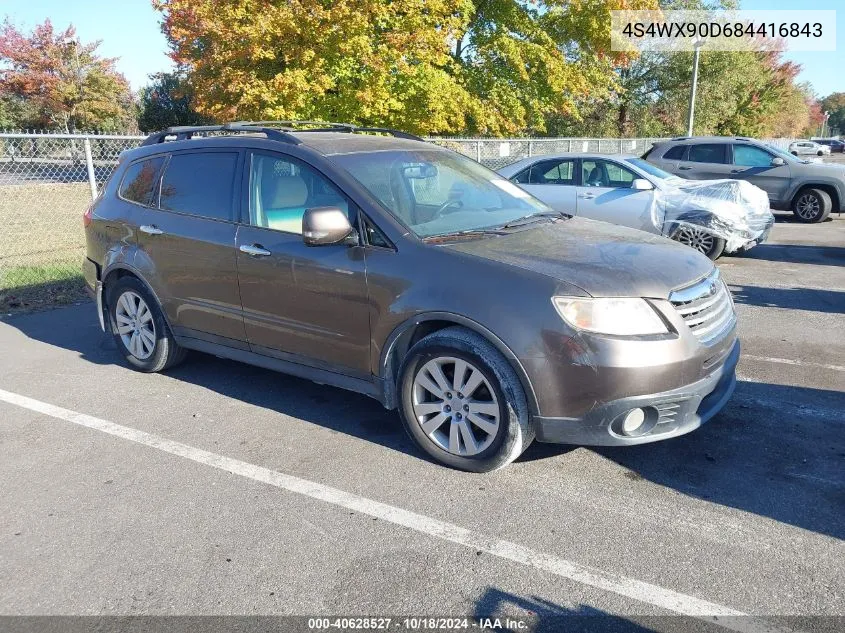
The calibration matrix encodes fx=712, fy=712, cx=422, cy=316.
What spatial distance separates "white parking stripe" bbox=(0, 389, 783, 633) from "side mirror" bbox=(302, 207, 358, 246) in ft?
4.33

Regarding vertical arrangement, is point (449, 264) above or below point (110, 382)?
above

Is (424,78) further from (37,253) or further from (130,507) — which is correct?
(130,507)

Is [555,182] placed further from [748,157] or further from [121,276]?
[121,276]

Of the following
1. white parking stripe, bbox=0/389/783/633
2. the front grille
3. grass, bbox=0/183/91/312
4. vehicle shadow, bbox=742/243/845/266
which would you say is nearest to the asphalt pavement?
white parking stripe, bbox=0/389/783/633

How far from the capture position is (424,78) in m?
16.5

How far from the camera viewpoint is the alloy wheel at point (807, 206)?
1370 cm

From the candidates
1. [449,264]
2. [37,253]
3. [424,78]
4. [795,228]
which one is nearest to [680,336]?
[449,264]

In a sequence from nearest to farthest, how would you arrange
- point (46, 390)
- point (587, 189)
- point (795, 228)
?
1. point (46, 390)
2. point (587, 189)
3. point (795, 228)

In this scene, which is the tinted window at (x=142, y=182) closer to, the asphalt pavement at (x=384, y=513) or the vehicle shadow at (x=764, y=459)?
the asphalt pavement at (x=384, y=513)

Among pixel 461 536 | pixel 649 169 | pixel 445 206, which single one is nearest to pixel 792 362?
pixel 445 206

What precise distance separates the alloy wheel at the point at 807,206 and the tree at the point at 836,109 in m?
120

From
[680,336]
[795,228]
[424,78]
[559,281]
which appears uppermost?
[424,78]

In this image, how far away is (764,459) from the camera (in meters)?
3.85

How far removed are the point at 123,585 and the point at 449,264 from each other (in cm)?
211
